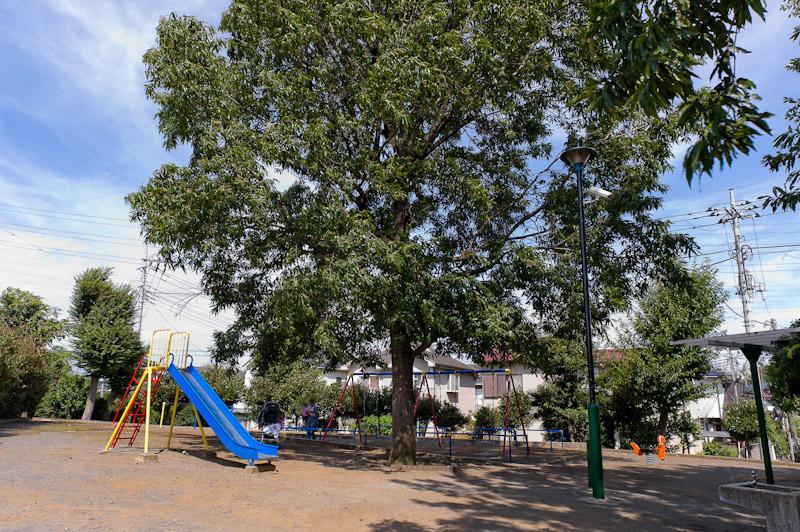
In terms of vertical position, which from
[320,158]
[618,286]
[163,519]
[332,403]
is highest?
[320,158]

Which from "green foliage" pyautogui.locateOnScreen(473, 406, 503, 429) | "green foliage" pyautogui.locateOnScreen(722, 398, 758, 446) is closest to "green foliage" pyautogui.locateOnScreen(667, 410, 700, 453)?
"green foliage" pyautogui.locateOnScreen(722, 398, 758, 446)

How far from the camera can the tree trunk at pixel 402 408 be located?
15258 mm

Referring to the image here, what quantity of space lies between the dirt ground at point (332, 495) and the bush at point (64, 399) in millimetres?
20634

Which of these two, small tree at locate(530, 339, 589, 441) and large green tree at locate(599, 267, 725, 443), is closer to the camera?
large green tree at locate(599, 267, 725, 443)

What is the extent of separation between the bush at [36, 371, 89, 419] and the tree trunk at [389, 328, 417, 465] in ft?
91.3

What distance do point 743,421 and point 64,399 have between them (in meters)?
37.5

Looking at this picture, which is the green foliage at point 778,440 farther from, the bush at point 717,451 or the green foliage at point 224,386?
the green foliage at point 224,386

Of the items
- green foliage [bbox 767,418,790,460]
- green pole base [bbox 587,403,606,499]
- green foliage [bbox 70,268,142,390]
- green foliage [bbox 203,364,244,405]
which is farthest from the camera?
green foliage [bbox 203,364,244,405]

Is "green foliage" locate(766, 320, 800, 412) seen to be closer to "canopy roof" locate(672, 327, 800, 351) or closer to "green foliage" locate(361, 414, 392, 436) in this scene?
"canopy roof" locate(672, 327, 800, 351)

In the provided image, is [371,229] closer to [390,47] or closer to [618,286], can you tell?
[390,47]

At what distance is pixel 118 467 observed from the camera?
42.0 feet

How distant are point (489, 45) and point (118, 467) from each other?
12.7 m

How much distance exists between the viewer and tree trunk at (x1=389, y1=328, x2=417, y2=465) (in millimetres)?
15258

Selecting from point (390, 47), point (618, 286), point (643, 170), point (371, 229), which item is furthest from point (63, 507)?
point (643, 170)
